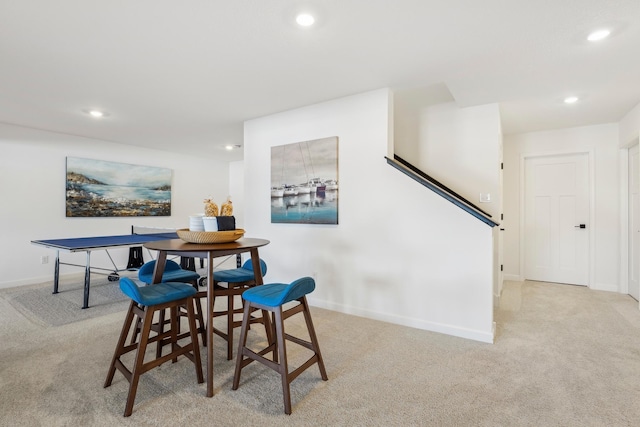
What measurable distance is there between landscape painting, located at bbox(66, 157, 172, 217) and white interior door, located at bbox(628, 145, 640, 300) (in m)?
7.58

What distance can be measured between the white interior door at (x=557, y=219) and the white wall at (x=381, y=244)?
289cm

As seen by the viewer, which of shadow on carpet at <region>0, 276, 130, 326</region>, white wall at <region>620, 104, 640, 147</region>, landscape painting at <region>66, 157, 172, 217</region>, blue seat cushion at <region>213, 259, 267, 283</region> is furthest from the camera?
landscape painting at <region>66, 157, 172, 217</region>

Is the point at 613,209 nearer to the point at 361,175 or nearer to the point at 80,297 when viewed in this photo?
the point at 361,175

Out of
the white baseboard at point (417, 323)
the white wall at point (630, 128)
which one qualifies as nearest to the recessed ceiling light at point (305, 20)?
the white baseboard at point (417, 323)

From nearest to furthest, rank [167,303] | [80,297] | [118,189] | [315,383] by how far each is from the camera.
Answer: [167,303] < [315,383] < [80,297] < [118,189]

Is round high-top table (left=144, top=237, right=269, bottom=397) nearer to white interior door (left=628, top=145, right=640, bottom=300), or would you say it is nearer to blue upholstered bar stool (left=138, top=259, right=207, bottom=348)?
blue upholstered bar stool (left=138, top=259, right=207, bottom=348)

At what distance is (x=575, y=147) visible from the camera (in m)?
4.39

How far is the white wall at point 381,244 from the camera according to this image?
8.87 ft

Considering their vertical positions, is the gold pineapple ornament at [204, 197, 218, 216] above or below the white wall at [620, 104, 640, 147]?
below

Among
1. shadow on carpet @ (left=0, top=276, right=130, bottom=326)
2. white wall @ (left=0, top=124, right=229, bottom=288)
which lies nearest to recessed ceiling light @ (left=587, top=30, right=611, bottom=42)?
shadow on carpet @ (left=0, top=276, right=130, bottom=326)

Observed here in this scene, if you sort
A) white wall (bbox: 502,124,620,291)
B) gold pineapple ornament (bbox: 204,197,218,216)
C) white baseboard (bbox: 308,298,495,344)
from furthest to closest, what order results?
white wall (bbox: 502,124,620,291) < white baseboard (bbox: 308,298,495,344) < gold pineapple ornament (bbox: 204,197,218,216)

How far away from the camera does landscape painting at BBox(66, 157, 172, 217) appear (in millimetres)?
5020

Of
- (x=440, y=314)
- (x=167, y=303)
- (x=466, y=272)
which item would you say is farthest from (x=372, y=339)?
(x=167, y=303)

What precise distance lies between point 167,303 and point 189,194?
17.9ft
